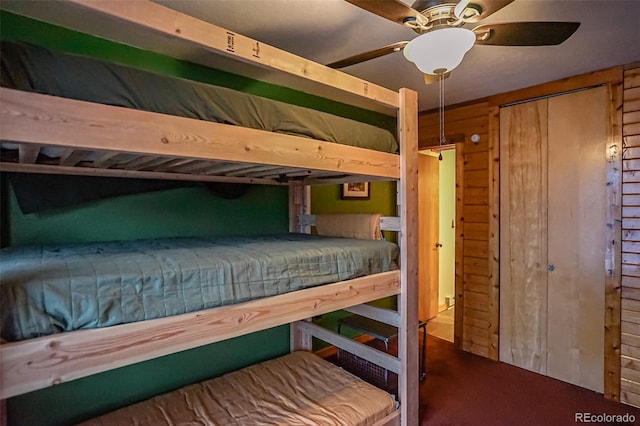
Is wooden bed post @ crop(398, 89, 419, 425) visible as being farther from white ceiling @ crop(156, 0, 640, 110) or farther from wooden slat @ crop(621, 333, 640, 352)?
wooden slat @ crop(621, 333, 640, 352)

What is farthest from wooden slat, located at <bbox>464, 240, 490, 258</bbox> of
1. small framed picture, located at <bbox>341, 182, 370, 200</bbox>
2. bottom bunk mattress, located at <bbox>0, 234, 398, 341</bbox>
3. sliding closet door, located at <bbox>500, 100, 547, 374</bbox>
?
bottom bunk mattress, located at <bbox>0, 234, 398, 341</bbox>

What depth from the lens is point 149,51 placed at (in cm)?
207

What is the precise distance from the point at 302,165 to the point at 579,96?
255cm

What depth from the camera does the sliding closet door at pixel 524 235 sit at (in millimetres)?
2758

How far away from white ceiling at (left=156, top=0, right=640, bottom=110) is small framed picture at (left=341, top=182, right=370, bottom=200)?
1.04 metres

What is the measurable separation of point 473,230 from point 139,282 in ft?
9.89

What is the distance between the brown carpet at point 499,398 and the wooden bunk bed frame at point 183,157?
1.87 ft

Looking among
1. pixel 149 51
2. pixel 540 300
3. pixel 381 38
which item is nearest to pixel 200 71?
pixel 149 51

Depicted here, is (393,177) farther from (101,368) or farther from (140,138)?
(101,368)

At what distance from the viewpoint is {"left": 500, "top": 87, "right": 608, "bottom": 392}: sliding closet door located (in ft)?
8.16

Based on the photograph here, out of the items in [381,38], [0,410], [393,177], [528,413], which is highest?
[381,38]

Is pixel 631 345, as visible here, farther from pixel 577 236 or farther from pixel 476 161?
pixel 476 161

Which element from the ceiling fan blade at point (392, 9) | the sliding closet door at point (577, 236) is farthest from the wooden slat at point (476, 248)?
the ceiling fan blade at point (392, 9)

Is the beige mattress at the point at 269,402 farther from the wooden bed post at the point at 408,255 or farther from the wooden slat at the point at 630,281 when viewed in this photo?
the wooden slat at the point at 630,281
